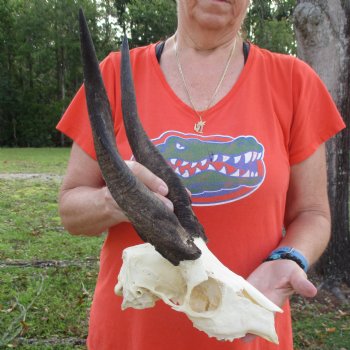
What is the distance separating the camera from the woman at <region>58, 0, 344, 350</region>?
1915mm

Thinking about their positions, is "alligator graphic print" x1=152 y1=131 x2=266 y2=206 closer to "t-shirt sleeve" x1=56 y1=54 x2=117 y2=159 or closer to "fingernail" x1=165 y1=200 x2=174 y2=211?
"t-shirt sleeve" x1=56 y1=54 x2=117 y2=159

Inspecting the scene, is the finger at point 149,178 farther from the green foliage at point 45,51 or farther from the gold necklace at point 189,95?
the green foliage at point 45,51

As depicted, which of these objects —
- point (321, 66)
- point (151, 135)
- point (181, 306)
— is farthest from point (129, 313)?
point (321, 66)

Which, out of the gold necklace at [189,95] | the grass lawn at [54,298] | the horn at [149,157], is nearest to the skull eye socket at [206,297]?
the horn at [149,157]

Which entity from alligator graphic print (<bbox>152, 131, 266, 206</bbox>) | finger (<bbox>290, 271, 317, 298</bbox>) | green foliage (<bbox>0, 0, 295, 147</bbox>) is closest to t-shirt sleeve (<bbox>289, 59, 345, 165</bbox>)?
alligator graphic print (<bbox>152, 131, 266, 206</bbox>)

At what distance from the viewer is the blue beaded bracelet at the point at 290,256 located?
186 centimetres

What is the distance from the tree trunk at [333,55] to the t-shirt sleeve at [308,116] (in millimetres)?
3277

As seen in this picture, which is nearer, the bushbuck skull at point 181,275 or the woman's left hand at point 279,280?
the bushbuck skull at point 181,275

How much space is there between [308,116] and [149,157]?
0.76 metres

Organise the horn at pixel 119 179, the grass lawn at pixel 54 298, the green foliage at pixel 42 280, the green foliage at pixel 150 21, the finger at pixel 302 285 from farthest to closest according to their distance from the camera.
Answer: the green foliage at pixel 150 21, the green foliage at pixel 42 280, the grass lawn at pixel 54 298, the finger at pixel 302 285, the horn at pixel 119 179

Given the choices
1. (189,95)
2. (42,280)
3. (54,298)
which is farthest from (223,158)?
(42,280)

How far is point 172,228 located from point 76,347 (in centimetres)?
347

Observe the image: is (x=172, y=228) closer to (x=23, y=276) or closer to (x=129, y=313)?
(x=129, y=313)

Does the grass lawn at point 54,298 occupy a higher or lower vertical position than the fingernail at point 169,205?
lower
